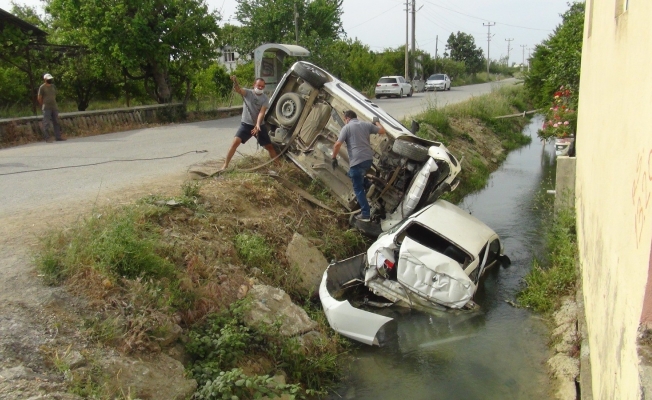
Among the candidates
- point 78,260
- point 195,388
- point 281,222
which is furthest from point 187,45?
point 195,388

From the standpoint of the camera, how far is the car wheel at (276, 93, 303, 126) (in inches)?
368

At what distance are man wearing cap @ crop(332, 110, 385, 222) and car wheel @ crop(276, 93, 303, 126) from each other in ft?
3.02

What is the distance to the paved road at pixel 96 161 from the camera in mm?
8148

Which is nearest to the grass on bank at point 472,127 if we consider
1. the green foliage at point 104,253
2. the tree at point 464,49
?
the green foliage at point 104,253

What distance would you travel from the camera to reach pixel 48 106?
44.4 ft

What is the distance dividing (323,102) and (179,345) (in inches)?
198

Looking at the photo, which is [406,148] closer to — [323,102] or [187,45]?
[323,102]

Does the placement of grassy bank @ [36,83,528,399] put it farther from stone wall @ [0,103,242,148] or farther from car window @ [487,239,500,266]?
stone wall @ [0,103,242,148]

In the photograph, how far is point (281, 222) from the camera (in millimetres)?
8625

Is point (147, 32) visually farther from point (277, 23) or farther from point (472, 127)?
point (277, 23)

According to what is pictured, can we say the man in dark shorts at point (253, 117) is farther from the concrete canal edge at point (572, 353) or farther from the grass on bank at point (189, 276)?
the concrete canal edge at point (572, 353)

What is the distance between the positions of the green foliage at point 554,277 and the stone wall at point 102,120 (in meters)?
11.7

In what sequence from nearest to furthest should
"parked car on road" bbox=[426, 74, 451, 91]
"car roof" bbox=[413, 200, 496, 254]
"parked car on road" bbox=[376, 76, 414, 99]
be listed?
"car roof" bbox=[413, 200, 496, 254]
"parked car on road" bbox=[376, 76, 414, 99]
"parked car on road" bbox=[426, 74, 451, 91]

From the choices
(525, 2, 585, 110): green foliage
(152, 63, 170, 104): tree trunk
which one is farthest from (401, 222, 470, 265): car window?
(152, 63, 170, 104): tree trunk
